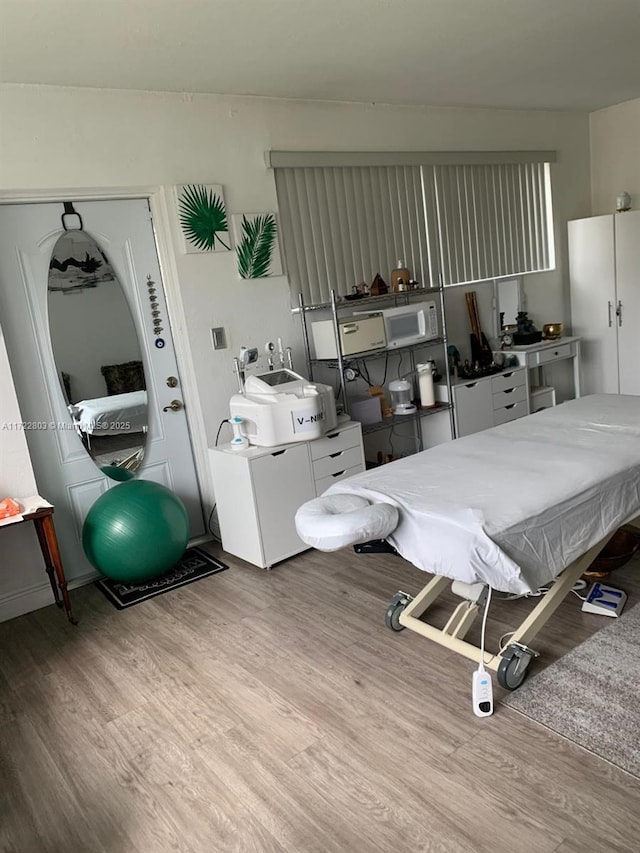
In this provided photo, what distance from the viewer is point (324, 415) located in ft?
11.1

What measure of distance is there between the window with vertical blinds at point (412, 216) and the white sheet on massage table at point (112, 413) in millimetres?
1127

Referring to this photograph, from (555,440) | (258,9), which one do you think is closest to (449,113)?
(258,9)

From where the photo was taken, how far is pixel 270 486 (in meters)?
3.26

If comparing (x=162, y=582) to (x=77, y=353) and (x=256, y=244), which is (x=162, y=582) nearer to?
(x=77, y=353)

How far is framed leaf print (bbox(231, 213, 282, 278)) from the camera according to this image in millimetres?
3623

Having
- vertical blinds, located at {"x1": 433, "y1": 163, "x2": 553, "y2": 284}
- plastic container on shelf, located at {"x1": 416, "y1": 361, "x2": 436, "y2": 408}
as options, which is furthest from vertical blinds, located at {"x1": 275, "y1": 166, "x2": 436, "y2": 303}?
plastic container on shelf, located at {"x1": 416, "y1": 361, "x2": 436, "y2": 408}

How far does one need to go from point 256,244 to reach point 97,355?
1.07 meters

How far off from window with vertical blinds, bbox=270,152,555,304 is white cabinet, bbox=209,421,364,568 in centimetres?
103

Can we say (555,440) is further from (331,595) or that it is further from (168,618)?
(168,618)

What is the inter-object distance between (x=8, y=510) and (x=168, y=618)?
0.85 meters

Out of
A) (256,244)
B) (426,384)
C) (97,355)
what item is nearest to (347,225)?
(256,244)

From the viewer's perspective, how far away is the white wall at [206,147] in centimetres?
302

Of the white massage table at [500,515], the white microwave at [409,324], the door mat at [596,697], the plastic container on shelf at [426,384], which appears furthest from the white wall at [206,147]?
the door mat at [596,697]

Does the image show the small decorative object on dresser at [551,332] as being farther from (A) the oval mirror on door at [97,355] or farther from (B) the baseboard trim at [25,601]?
(B) the baseboard trim at [25,601]
